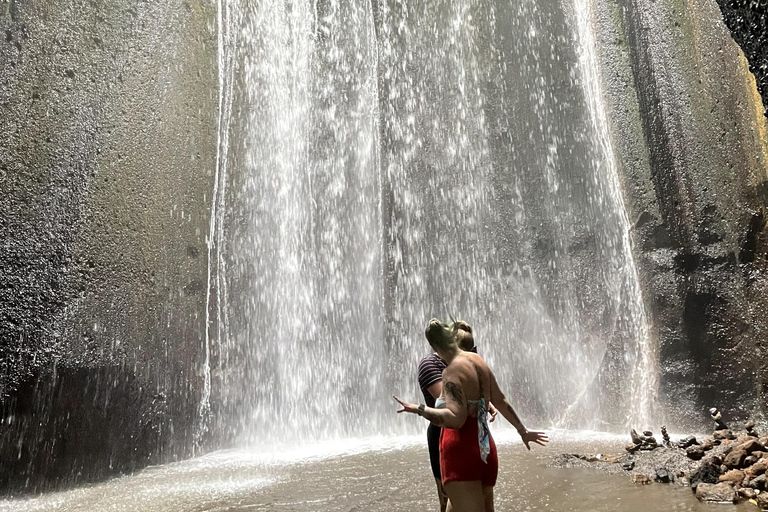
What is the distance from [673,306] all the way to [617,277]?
4.19ft

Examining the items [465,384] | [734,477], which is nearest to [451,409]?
[465,384]

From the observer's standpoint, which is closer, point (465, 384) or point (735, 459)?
point (465, 384)

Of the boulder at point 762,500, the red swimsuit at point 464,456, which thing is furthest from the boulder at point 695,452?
the red swimsuit at point 464,456

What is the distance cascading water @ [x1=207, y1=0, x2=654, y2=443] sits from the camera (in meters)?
8.68

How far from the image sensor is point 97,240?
251 inches

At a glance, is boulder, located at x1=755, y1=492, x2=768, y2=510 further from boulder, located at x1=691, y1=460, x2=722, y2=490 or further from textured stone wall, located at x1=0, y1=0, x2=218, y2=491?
textured stone wall, located at x1=0, y1=0, x2=218, y2=491

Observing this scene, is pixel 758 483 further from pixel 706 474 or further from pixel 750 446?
pixel 750 446

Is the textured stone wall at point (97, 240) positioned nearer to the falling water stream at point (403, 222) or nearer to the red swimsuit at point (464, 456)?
the falling water stream at point (403, 222)

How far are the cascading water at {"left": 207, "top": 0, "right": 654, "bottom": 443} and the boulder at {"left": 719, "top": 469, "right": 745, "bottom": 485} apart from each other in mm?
3993

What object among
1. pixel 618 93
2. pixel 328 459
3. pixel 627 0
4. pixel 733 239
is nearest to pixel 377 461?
pixel 328 459

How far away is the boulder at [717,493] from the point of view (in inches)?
143

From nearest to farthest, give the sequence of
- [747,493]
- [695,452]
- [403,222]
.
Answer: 1. [747,493]
2. [695,452]
3. [403,222]

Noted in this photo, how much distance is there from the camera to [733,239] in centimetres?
707

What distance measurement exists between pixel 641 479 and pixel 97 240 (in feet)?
17.5
